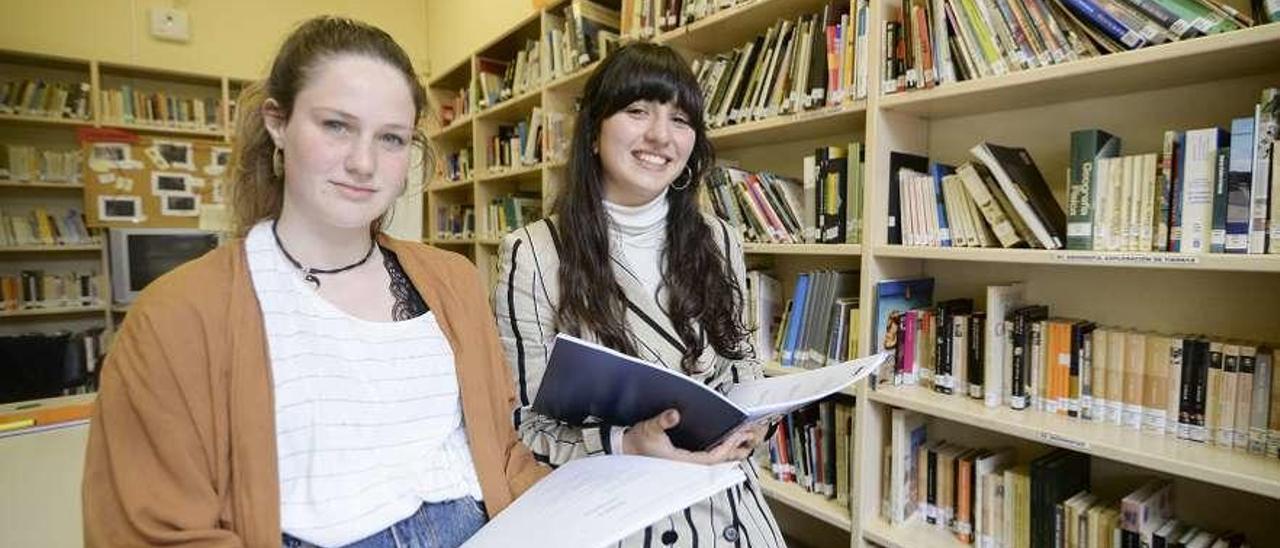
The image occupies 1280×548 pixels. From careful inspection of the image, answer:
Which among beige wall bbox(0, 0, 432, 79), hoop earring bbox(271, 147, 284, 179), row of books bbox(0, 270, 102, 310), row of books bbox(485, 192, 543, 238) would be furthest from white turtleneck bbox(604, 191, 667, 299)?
row of books bbox(0, 270, 102, 310)

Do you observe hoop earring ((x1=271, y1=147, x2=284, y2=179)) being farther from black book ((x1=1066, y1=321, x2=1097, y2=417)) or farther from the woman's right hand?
black book ((x1=1066, y1=321, x2=1097, y2=417))

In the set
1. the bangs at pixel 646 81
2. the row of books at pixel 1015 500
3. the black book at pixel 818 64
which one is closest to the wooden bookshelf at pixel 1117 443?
the row of books at pixel 1015 500

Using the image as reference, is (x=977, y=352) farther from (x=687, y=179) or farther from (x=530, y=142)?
(x=530, y=142)

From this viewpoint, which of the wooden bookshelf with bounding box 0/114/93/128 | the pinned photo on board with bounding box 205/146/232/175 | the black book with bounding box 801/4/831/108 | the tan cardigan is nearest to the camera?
the tan cardigan

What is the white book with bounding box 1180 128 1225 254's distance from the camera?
1.14m

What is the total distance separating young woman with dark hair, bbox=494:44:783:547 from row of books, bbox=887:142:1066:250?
529 millimetres

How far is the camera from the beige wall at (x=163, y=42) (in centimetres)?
365

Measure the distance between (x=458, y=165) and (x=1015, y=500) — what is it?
3637 millimetres

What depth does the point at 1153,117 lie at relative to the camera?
4.57 ft

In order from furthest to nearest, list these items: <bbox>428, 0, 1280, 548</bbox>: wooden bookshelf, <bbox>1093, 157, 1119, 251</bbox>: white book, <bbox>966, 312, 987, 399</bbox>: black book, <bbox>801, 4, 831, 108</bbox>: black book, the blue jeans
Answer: <bbox>801, 4, 831, 108</bbox>: black book, <bbox>966, 312, 987, 399</bbox>: black book, <bbox>1093, 157, 1119, 251</bbox>: white book, <bbox>428, 0, 1280, 548</bbox>: wooden bookshelf, the blue jeans

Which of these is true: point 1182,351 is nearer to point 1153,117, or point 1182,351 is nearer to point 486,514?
point 1153,117

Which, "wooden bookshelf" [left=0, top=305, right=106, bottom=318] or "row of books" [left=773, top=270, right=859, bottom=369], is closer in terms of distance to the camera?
"row of books" [left=773, top=270, right=859, bottom=369]

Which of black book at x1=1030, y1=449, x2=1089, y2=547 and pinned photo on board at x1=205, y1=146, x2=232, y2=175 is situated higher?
pinned photo on board at x1=205, y1=146, x2=232, y2=175

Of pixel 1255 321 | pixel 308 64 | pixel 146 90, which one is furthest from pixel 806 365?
pixel 146 90
